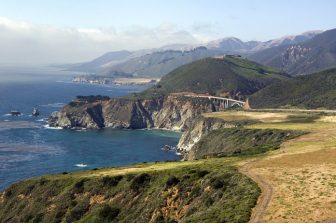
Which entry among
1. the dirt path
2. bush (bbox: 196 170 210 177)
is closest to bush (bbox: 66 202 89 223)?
bush (bbox: 196 170 210 177)

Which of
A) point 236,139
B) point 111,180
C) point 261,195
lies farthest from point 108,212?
point 236,139

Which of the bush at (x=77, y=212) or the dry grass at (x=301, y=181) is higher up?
the dry grass at (x=301, y=181)

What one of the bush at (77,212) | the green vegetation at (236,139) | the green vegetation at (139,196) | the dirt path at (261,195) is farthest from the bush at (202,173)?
the green vegetation at (236,139)

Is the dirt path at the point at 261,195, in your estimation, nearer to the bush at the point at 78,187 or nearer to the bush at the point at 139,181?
the bush at the point at 139,181

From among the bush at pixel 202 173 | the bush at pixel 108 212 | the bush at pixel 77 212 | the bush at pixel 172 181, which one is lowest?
the bush at pixel 77 212

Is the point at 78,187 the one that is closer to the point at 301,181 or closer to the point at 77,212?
the point at 77,212

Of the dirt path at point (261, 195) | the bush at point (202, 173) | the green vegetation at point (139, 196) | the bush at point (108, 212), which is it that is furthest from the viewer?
the bush at point (202, 173)

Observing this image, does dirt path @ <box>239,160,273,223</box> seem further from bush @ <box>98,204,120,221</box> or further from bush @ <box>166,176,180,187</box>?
bush @ <box>98,204,120,221</box>

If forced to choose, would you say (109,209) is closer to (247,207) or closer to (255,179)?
(255,179)
